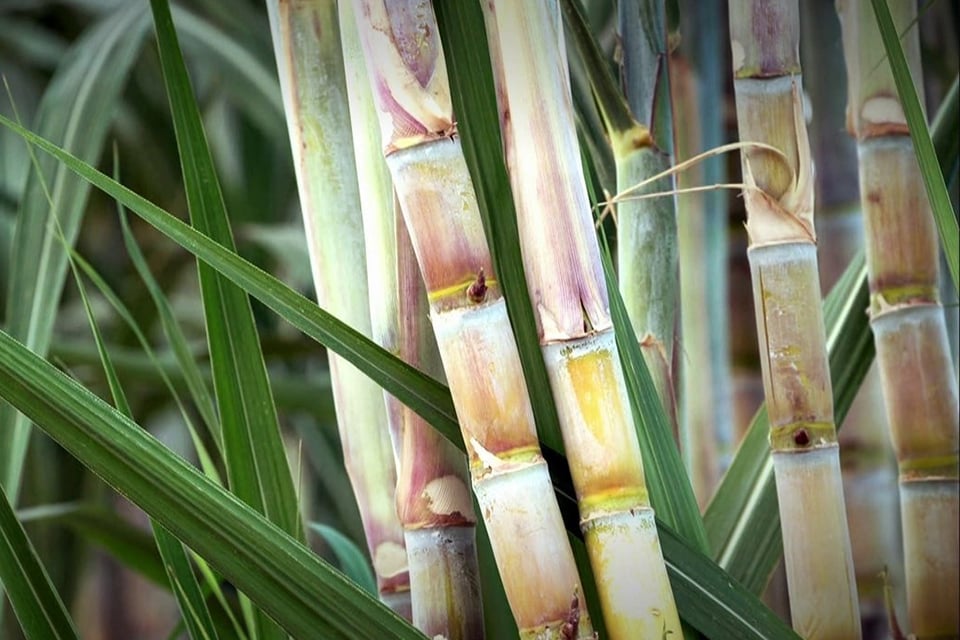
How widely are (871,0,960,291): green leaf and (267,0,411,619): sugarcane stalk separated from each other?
153 millimetres

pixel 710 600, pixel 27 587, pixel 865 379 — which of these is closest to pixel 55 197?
pixel 27 587

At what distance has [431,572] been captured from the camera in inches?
11.4

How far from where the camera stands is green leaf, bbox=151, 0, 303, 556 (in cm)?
32

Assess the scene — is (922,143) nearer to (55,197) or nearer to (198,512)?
(198,512)

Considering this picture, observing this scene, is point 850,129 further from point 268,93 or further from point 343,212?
point 268,93

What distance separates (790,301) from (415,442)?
0.38 feet

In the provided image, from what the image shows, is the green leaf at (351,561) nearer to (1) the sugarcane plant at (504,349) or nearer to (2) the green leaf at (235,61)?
(1) the sugarcane plant at (504,349)

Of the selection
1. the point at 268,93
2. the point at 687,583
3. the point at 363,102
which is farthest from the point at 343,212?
the point at 268,93

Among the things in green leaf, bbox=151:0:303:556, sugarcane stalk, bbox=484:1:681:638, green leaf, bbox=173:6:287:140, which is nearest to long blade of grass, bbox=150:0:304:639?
green leaf, bbox=151:0:303:556

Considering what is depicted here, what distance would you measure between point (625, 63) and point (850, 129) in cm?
8

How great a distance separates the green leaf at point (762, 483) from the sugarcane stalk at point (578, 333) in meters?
0.11

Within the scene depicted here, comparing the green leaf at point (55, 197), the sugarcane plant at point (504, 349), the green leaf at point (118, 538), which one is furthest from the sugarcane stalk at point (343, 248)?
the green leaf at point (118, 538)

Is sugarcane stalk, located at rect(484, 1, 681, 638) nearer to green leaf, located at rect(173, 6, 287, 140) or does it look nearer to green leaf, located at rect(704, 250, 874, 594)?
green leaf, located at rect(704, 250, 874, 594)

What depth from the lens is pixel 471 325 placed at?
0.25 m
